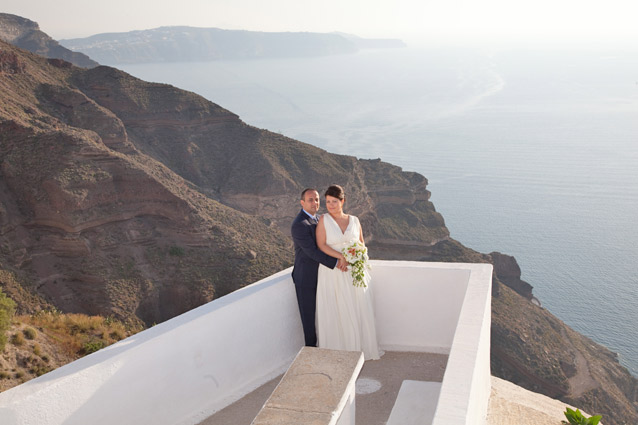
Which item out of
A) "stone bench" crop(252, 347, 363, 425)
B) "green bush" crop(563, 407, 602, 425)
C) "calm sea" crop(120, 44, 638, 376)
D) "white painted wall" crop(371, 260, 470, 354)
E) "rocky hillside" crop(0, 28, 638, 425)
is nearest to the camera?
"stone bench" crop(252, 347, 363, 425)

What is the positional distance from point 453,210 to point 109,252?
3700 inches

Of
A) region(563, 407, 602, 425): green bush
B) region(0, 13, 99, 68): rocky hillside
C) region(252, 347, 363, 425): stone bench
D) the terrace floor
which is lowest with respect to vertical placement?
region(563, 407, 602, 425): green bush

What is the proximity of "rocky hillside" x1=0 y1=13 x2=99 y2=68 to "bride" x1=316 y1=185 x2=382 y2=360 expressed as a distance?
63.4 metres

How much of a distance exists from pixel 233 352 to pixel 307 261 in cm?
94

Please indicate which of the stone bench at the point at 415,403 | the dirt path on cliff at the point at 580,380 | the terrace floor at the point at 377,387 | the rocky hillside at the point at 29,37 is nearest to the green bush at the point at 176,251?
the terrace floor at the point at 377,387

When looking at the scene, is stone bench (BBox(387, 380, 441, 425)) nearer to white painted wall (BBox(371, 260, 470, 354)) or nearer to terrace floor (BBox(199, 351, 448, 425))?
terrace floor (BBox(199, 351, 448, 425))

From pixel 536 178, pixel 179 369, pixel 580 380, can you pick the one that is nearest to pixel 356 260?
pixel 179 369

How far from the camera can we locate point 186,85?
198500mm

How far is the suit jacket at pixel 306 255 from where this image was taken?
4969 millimetres

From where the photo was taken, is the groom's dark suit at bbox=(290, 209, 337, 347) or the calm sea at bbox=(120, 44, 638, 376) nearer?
the groom's dark suit at bbox=(290, 209, 337, 347)

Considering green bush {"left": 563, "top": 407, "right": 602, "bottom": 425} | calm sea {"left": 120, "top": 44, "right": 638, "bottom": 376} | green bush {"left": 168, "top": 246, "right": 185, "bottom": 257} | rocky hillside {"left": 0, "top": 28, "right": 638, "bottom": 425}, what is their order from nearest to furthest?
green bush {"left": 563, "top": 407, "right": 602, "bottom": 425}, rocky hillside {"left": 0, "top": 28, "right": 638, "bottom": 425}, green bush {"left": 168, "top": 246, "right": 185, "bottom": 257}, calm sea {"left": 120, "top": 44, "right": 638, "bottom": 376}

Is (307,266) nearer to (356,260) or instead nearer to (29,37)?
(356,260)

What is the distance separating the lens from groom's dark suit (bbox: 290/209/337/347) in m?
4.98

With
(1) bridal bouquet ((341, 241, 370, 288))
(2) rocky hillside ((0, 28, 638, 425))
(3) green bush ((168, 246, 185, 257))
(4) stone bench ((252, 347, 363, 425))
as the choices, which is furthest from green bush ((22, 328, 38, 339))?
(3) green bush ((168, 246, 185, 257))
